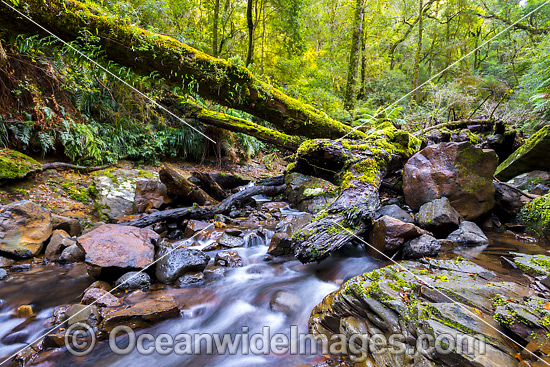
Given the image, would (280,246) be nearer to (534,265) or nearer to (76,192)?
(534,265)

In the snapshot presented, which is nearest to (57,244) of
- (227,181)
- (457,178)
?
(227,181)

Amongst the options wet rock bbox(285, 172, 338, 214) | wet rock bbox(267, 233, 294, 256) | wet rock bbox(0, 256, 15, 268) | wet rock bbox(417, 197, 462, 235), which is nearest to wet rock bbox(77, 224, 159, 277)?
wet rock bbox(0, 256, 15, 268)

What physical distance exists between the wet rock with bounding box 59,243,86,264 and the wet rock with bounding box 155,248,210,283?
4.18ft

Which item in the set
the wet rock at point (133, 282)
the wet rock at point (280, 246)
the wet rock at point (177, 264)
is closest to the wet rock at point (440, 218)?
the wet rock at point (280, 246)

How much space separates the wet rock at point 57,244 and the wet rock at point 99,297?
1500mm

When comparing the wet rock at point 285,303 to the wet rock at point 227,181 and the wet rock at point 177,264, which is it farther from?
the wet rock at point 227,181

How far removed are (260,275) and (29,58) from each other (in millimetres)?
6043

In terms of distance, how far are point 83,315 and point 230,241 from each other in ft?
7.39

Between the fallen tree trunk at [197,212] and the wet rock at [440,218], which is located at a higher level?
the wet rock at [440,218]

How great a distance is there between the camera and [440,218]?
3750 mm

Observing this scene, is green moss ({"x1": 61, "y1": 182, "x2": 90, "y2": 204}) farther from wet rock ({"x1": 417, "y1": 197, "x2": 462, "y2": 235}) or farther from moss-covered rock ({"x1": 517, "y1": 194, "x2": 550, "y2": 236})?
moss-covered rock ({"x1": 517, "y1": 194, "x2": 550, "y2": 236})

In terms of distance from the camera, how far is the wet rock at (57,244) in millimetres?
3580

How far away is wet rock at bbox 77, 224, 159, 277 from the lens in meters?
2.96

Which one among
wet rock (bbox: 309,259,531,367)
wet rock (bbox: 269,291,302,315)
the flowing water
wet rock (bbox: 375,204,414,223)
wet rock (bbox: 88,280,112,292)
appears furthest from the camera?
wet rock (bbox: 375,204,414,223)
